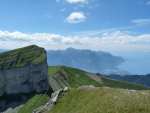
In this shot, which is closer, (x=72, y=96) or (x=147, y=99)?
(x=147, y=99)

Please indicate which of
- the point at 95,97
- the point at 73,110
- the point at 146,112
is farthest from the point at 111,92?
the point at 146,112

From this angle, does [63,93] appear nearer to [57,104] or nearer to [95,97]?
[57,104]

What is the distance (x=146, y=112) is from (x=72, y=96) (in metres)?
20.0

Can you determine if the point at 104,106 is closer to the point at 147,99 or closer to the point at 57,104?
the point at 147,99

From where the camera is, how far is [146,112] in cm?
5119

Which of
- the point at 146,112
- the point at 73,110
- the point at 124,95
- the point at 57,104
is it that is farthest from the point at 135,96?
the point at 57,104

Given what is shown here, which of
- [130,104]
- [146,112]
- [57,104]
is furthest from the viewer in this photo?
[57,104]

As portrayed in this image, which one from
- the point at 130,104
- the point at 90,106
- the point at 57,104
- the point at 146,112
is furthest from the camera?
the point at 57,104

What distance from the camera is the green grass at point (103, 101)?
178ft

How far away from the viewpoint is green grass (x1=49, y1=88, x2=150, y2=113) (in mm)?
54188

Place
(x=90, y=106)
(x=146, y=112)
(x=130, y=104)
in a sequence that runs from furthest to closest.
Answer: (x=90, y=106)
(x=130, y=104)
(x=146, y=112)

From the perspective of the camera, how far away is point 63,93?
69.9 metres

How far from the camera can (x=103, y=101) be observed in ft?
195

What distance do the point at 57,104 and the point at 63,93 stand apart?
3211mm
